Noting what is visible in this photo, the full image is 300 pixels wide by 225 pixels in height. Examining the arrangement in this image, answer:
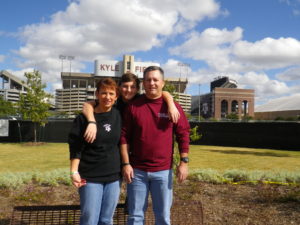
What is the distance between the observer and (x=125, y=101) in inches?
118

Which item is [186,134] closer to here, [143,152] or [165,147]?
[165,147]

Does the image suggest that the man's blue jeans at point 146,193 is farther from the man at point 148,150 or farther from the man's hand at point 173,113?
the man's hand at point 173,113

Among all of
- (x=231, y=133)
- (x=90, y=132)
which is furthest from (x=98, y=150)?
(x=231, y=133)

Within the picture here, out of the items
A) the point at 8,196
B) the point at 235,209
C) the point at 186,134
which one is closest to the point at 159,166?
the point at 186,134

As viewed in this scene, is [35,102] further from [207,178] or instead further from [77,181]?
[77,181]

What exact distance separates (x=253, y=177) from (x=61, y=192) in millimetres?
4171

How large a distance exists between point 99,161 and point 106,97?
59 cm

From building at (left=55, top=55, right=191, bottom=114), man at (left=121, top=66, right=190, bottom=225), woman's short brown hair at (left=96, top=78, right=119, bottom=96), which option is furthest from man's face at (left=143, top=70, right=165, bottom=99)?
building at (left=55, top=55, right=191, bottom=114)

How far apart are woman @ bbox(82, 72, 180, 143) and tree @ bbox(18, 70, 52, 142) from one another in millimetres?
18140

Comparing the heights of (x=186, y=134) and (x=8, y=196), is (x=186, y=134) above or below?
above

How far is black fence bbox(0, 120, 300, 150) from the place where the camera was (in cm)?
1723

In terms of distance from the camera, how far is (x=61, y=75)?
123938 mm

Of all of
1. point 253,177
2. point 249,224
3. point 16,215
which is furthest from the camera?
point 253,177

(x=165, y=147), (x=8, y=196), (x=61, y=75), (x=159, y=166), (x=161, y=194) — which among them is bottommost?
(x=8, y=196)
